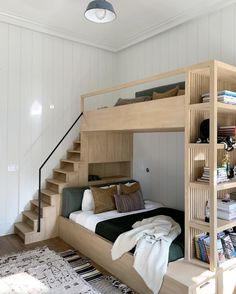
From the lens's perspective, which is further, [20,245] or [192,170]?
[20,245]

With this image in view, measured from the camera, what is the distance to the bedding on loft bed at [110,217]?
8.99 feet

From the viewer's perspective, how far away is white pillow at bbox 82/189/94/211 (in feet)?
12.7

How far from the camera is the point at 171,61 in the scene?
14.1 ft

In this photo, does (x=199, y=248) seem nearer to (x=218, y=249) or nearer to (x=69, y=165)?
(x=218, y=249)

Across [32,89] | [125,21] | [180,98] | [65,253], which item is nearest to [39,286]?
[65,253]

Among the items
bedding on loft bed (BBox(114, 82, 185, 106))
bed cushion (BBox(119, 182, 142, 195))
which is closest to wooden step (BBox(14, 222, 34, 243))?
bed cushion (BBox(119, 182, 142, 195))

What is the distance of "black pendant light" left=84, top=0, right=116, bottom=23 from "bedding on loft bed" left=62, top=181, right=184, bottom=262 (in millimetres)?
2480

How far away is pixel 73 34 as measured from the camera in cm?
466

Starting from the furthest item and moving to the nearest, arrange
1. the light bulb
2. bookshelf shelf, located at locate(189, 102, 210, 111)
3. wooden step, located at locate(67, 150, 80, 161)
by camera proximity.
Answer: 1. wooden step, located at locate(67, 150, 80, 161)
2. the light bulb
3. bookshelf shelf, located at locate(189, 102, 210, 111)

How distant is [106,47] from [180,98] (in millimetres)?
3183

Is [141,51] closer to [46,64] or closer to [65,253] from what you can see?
[46,64]

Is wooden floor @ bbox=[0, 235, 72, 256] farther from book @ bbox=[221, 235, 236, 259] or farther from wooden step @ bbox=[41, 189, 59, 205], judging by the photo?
book @ bbox=[221, 235, 236, 259]

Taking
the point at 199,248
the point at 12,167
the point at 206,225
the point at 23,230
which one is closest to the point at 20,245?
the point at 23,230

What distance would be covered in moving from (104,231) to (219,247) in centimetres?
134
